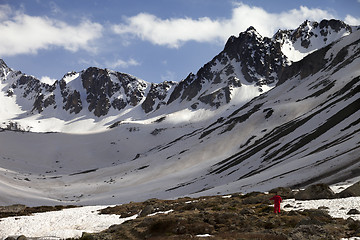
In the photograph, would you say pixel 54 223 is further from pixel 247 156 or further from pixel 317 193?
pixel 247 156

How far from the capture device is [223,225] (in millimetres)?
23656

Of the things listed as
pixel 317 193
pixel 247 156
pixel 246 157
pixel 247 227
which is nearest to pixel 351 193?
pixel 317 193

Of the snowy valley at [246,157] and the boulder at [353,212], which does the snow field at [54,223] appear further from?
the snowy valley at [246,157]

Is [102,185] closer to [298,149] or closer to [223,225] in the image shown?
[298,149]

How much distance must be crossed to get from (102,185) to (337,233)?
349 feet

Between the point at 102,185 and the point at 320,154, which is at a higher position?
the point at 102,185

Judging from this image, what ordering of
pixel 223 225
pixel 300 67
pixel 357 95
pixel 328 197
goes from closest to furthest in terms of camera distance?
pixel 223 225, pixel 328 197, pixel 357 95, pixel 300 67

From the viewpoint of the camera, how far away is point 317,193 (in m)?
32.1

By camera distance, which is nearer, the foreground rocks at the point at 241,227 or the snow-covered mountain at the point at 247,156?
the foreground rocks at the point at 241,227

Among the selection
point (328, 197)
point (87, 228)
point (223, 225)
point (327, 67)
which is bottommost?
point (328, 197)

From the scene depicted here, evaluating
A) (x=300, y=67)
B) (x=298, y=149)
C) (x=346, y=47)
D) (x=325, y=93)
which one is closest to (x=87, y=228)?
(x=298, y=149)

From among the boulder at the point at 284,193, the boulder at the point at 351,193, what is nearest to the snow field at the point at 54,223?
the boulder at the point at 284,193

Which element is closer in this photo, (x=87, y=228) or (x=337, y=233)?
(x=337, y=233)

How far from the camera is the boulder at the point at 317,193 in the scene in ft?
103
